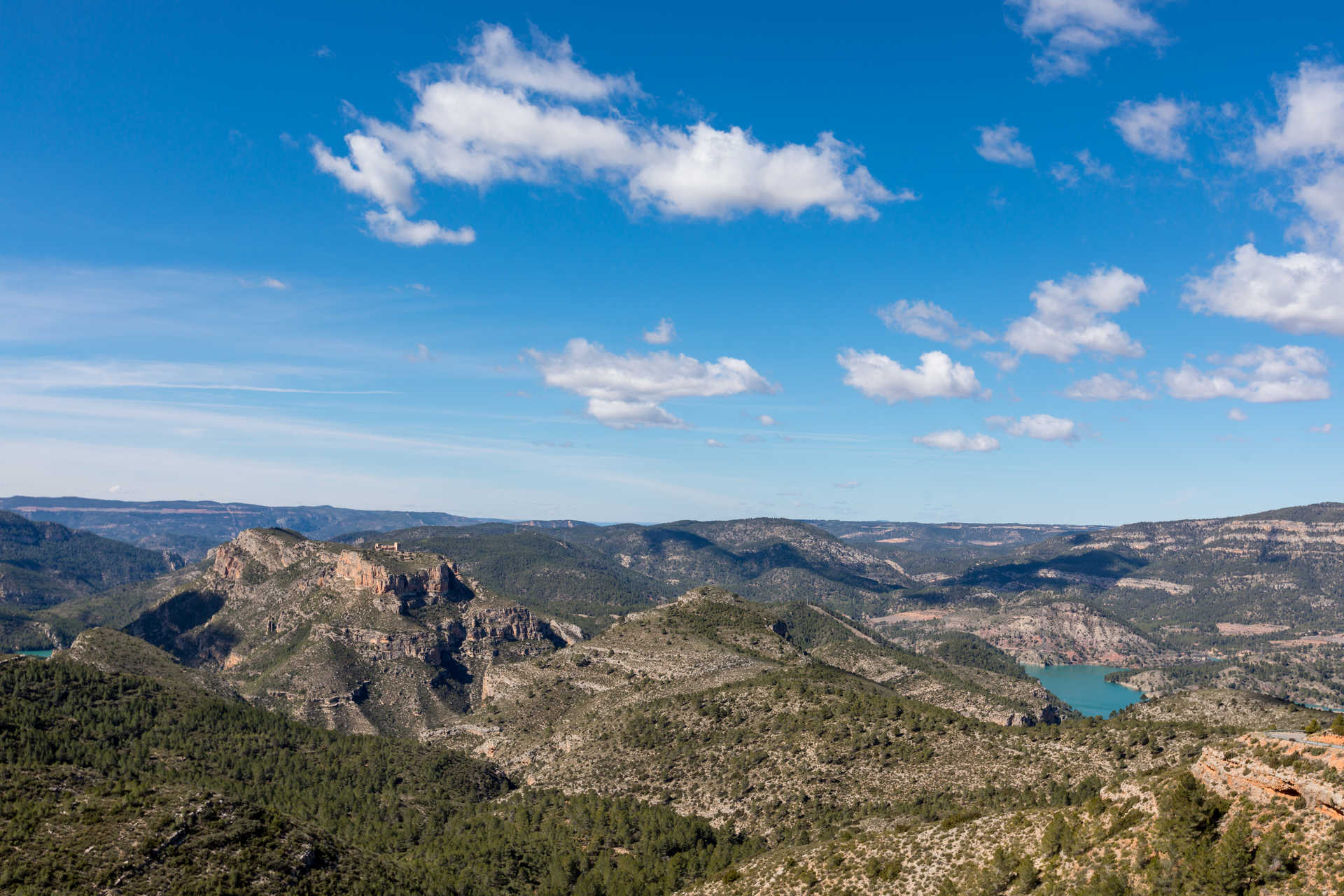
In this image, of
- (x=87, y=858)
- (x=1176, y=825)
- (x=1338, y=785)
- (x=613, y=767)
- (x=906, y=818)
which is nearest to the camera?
(x=1338, y=785)

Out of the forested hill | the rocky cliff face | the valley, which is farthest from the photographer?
the forested hill

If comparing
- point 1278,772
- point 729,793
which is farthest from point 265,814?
point 1278,772

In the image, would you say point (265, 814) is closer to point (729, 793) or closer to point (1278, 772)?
point (729, 793)

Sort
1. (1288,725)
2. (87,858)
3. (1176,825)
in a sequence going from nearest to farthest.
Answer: (1176,825)
(87,858)
(1288,725)

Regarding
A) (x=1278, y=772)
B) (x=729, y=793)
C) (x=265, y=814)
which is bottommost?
(x=729, y=793)

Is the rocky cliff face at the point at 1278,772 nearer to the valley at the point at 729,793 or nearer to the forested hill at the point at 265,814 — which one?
the valley at the point at 729,793

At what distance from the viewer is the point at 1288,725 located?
359 feet

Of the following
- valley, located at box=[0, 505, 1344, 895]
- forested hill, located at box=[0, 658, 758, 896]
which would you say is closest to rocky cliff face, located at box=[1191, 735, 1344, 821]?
valley, located at box=[0, 505, 1344, 895]

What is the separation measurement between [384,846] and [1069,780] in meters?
106

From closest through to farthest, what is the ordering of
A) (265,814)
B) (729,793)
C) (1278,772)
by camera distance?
(1278,772) < (265,814) < (729,793)

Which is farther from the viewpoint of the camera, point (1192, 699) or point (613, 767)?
point (613, 767)

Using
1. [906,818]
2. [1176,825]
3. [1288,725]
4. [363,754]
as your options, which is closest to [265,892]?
[906,818]

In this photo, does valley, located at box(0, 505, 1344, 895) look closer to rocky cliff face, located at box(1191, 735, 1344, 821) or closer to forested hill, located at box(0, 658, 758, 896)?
rocky cliff face, located at box(1191, 735, 1344, 821)

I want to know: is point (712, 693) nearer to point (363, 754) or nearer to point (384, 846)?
point (384, 846)
